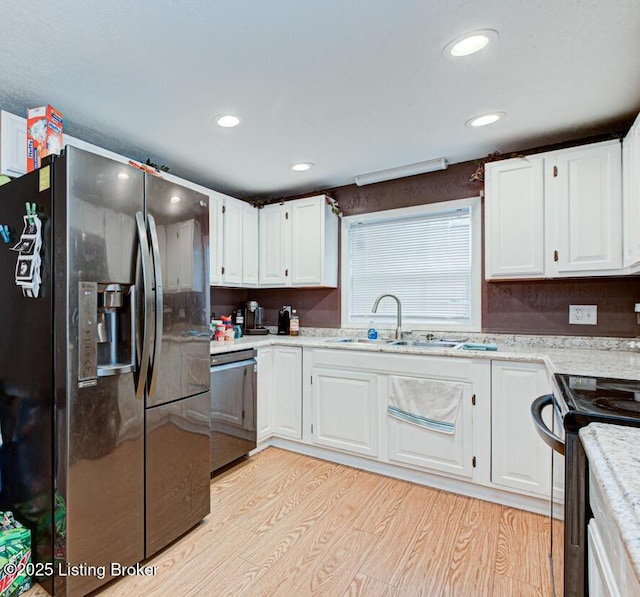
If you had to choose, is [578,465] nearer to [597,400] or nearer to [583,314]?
[597,400]

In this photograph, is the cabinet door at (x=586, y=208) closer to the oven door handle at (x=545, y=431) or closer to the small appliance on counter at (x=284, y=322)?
the oven door handle at (x=545, y=431)

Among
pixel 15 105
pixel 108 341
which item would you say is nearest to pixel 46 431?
pixel 108 341

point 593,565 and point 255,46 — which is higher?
point 255,46

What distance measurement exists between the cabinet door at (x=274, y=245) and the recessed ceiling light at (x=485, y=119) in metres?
1.73

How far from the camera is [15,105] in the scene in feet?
6.52

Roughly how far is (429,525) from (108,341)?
191 centimetres

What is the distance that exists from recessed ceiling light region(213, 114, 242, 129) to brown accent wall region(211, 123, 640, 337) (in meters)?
1.45

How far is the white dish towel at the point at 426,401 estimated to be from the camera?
7.71 feet

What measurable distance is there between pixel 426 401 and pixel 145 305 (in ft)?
5.89

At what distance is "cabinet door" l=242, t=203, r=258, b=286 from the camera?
11.2 ft

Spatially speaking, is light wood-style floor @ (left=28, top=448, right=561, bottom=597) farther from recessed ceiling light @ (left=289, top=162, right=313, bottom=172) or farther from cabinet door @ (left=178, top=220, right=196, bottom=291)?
recessed ceiling light @ (left=289, top=162, right=313, bottom=172)

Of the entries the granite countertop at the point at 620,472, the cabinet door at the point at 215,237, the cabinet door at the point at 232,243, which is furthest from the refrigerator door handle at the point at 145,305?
→ the granite countertop at the point at 620,472

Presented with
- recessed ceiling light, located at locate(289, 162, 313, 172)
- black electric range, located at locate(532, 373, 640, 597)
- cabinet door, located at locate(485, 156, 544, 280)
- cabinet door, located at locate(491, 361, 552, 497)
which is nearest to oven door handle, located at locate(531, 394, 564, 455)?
Answer: black electric range, located at locate(532, 373, 640, 597)

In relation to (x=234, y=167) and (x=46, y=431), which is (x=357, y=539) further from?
(x=234, y=167)
